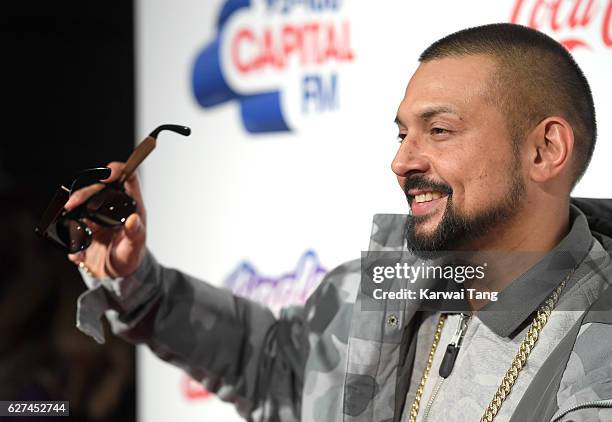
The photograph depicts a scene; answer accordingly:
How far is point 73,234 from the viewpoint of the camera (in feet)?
3.28

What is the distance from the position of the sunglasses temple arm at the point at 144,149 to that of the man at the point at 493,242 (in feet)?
0.04

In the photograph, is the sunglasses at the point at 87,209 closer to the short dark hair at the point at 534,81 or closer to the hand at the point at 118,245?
the hand at the point at 118,245

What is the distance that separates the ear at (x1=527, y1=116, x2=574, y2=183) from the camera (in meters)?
0.88

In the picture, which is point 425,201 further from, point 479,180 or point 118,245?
point 118,245

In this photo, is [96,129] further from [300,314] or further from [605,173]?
[605,173]

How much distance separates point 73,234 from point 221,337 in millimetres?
259

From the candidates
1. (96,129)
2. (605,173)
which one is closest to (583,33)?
(605,173)

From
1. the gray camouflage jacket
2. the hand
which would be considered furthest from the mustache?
the hand

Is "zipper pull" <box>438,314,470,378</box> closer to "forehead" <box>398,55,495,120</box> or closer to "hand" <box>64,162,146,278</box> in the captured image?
"forehead" <box>398,55,495,120</box>

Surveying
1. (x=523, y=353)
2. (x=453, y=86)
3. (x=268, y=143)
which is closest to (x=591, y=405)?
(x=523, y=353)

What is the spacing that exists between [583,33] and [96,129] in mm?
793

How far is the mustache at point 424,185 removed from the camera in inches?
35.3

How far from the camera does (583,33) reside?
0.96 m

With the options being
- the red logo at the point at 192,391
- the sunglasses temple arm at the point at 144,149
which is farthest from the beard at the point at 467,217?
the red logo at the point at 192,391
